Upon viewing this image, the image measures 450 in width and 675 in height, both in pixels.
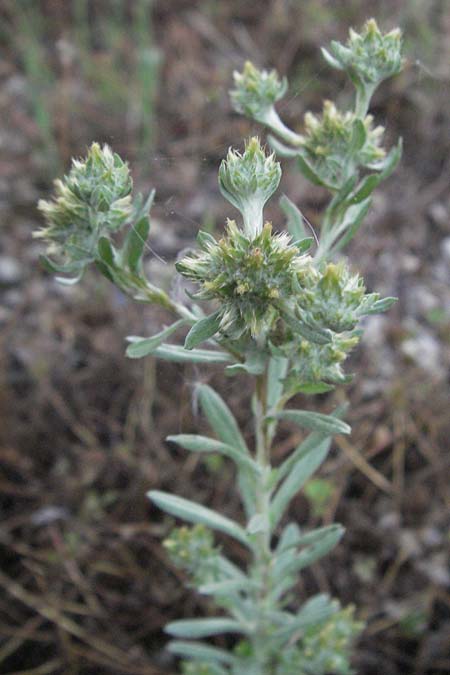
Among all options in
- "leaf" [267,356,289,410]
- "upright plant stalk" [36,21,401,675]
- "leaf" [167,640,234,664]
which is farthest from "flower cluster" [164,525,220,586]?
"leaf" [267,356,289,410]

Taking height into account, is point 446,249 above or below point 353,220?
above

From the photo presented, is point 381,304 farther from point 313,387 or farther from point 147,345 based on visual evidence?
point 147,345

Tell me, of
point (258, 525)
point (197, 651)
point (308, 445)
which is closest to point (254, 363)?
point (308, 445)

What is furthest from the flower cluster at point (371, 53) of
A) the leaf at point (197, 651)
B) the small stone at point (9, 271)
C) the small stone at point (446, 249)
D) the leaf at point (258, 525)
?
the small stone at point (9, 271)

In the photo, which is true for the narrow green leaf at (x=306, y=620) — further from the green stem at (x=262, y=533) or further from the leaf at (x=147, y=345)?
the leaf at (x=147, y=345)

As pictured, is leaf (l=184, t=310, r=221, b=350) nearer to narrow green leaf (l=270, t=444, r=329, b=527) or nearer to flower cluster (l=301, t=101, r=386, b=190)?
flower cluster (l=301, t=101, r=386, b=190)

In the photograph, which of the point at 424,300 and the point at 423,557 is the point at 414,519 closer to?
the point at 423,557

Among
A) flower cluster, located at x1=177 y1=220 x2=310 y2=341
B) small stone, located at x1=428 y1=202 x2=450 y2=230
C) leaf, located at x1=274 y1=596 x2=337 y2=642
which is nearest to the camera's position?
flower cluster, located at x1=177 y1=220 x2=310 y2=341

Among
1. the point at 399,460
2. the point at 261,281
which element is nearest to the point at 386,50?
the point at 261,281
